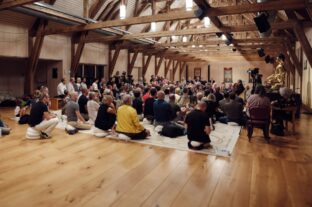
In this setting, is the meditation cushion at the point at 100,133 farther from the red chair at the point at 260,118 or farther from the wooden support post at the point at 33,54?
the wooden support post at the point at 33,54

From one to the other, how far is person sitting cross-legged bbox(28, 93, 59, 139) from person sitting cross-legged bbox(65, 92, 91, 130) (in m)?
0.64

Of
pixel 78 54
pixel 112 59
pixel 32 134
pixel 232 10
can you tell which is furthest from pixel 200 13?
pixel 112 59

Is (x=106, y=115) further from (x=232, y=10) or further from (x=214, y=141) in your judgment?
(x=232, y=10)

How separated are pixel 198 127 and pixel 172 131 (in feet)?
3.33

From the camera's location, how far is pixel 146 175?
3.27m

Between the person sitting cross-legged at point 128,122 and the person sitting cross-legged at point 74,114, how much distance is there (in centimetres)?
117

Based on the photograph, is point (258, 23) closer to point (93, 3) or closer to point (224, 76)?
point (93, 3)

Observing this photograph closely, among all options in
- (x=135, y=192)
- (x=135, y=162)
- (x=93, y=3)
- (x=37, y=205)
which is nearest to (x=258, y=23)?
(x=135, y=162)

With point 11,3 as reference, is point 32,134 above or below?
below

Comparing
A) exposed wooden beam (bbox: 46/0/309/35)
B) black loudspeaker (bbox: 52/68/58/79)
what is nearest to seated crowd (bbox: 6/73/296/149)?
exposed wooden beam (bbox: 46/0/309/35)

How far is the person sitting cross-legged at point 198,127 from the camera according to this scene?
4.31 metres

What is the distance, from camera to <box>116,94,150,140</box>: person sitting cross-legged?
491 cm

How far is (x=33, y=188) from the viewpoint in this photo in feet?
9.30

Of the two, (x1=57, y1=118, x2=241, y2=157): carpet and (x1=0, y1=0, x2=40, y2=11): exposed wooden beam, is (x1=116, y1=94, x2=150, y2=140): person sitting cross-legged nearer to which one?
(x1=57, y1=118, x2=241, y2=157): carpet
